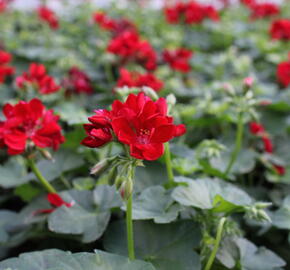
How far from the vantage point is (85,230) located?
1418 mm

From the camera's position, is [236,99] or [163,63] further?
[163,63]

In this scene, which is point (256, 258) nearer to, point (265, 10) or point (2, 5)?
point (265, 10)

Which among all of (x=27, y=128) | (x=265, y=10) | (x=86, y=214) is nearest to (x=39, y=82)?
(x=27, y=128)

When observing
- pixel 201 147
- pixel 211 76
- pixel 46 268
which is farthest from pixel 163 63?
pixel 46 268

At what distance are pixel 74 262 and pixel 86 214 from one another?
386mm

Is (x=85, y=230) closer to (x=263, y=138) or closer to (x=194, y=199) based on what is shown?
(x=194, y=199)

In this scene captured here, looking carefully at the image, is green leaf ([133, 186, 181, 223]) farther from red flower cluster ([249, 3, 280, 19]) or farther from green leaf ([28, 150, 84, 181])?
red flower cluster ([249, 3, 280, 19])

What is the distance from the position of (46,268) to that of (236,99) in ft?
3.39

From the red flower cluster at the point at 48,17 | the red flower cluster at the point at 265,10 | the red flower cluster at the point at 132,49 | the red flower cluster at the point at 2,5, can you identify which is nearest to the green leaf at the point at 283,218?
the red flower cluster at the point at 132,49

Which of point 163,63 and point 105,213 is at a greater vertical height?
point 105,213

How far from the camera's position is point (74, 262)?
1116mm

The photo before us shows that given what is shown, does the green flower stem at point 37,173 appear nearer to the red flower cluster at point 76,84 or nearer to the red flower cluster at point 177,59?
the red flower cluster at point 76,84

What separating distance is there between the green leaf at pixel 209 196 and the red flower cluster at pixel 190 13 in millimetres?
2690

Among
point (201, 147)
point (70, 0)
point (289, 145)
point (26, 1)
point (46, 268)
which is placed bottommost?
point (26, 1)
